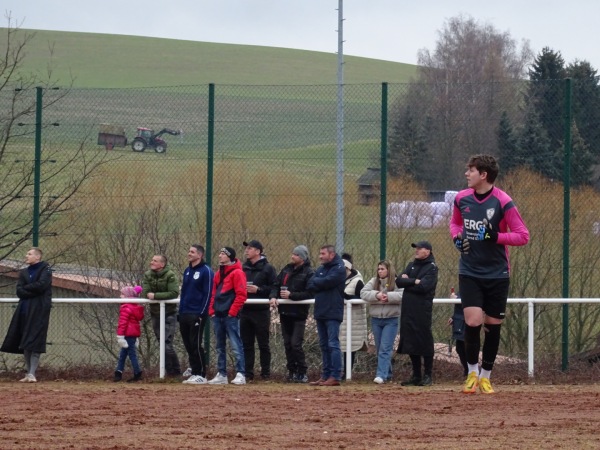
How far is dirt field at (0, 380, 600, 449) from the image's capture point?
26.1 ft

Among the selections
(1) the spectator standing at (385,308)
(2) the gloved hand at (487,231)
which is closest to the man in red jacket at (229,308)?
(1) the spectator standing at (385,308)

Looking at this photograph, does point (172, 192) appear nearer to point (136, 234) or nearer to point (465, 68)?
point (136, 234)

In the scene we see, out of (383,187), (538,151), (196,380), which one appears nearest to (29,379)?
(196,380)

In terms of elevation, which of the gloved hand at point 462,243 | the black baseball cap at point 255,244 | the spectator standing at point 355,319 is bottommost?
the spectator standing at point 355,319

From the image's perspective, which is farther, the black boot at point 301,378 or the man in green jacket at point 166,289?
the man in green jacket at point 166,289

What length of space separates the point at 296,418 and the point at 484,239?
7.52 feet

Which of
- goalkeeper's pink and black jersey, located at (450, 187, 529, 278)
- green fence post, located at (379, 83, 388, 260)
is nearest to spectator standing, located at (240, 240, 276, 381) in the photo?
green fence post, located at (379, 83, 388, 260)

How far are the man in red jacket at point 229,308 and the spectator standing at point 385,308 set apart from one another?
57.7 inches

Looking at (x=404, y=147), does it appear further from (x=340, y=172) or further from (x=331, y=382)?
(x=331, y=382)

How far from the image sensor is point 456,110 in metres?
15.9

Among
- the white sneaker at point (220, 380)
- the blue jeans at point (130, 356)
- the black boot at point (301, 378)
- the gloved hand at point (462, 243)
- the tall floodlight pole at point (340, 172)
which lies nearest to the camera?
the gloved hand at point (462, 243)

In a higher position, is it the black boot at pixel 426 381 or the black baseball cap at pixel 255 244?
the black baseball cap at pixel 255 244

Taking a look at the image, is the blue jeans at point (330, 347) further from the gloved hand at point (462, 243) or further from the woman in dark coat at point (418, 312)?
the gloved hand at point (462, 243)

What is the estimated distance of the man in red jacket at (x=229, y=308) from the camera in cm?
1364
